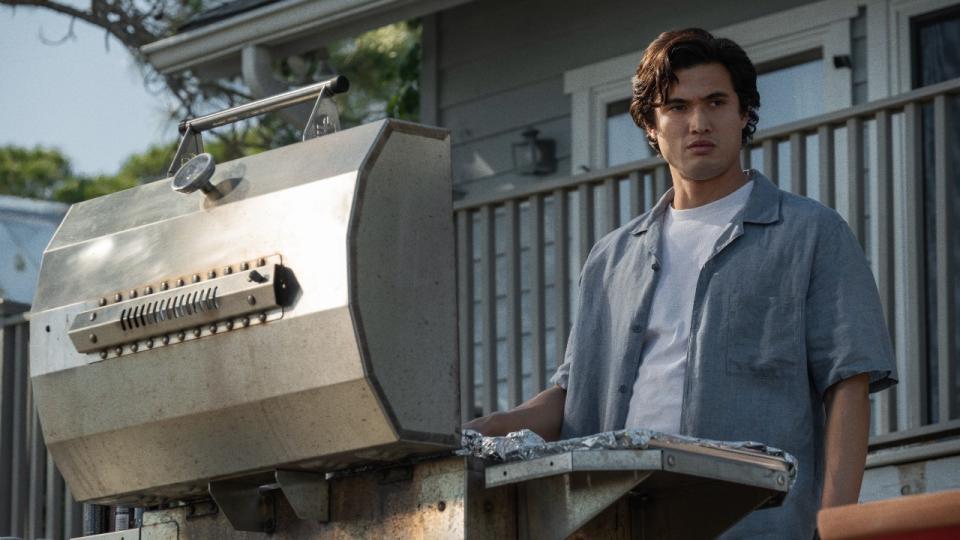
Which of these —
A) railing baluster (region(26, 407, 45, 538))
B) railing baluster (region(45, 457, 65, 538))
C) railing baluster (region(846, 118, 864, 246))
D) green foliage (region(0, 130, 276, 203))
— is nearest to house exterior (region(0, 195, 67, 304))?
railing baluster (region(26, 407, 45, 538))

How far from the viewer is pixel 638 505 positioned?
2869 millimetres

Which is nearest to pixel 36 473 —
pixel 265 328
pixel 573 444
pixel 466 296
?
pixel 466 296

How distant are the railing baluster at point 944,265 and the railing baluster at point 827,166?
394mm

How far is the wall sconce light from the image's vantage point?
28.0ft

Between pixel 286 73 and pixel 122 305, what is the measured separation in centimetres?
968

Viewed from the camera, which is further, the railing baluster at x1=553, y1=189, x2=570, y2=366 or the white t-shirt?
the railing baluster at x1=553, y1=189, x2=570, y2=366

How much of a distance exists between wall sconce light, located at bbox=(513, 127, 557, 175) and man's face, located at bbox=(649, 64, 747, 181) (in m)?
5.17

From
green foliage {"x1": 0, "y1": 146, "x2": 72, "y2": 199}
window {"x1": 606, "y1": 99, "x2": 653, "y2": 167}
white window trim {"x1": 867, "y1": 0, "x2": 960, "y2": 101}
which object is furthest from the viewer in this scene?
green foliage {"x1": 0, "y1": 146, "x2": 72, "y2": 199}

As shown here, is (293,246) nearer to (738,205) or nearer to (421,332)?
(421,332)

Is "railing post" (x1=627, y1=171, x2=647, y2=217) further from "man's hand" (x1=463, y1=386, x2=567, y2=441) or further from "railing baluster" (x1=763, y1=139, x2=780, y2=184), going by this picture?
"man's hand" (x1=463, y1=386, x2=567, y2=441)

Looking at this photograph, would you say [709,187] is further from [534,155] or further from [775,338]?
[534,155]

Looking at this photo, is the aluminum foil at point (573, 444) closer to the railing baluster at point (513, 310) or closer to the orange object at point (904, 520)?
the orange object at point (904, 520)

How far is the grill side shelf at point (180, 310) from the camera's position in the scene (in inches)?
109

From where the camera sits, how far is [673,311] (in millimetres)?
3299
